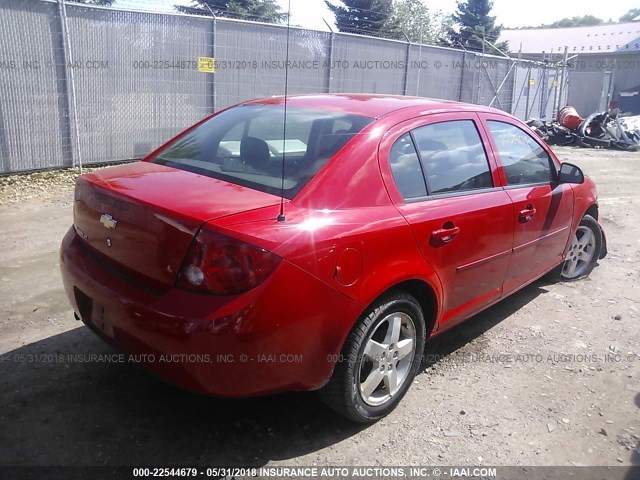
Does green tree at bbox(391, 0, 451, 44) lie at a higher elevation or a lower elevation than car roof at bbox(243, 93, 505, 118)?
higher

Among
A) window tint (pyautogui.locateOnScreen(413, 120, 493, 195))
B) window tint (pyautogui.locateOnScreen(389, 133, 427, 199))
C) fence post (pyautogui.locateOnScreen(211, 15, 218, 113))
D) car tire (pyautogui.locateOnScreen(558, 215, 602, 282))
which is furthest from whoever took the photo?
fence post (pyautogui.locateOnScreen(211, 15, 218, 113))

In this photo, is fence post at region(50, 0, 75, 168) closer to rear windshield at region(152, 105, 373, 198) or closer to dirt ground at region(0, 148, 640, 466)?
dirt ground at region(0, 148, 640, 466)

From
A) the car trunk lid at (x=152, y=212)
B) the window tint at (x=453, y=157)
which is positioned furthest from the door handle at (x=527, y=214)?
the car trunk lid at (x=152, y=212)

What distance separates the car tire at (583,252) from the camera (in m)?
5.11

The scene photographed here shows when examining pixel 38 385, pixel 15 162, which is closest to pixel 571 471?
pixel 38 385

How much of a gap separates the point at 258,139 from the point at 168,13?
688 centimetres


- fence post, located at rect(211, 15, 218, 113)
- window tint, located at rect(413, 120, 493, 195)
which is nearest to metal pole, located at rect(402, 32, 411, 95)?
fence post, located at rect(211, 15, 218, 113)

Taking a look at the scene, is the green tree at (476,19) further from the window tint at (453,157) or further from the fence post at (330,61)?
the window tint at (453,157)

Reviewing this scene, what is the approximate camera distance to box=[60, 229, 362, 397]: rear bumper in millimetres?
2250

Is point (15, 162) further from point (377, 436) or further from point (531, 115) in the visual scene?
point (531, 115)

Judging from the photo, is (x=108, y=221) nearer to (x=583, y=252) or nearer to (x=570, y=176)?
(x=570, y=176)

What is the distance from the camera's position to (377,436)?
2.84m

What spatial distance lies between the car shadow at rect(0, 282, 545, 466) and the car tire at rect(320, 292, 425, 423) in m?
0.19

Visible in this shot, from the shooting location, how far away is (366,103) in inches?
131
